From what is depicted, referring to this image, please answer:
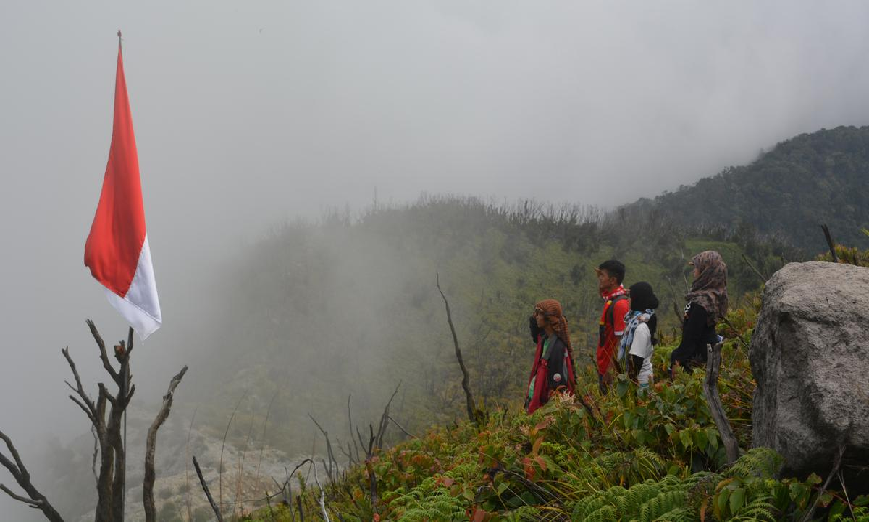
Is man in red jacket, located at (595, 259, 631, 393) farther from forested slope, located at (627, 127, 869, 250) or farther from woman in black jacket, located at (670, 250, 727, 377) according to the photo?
forested slope, located at (627, 127, 869, 250)

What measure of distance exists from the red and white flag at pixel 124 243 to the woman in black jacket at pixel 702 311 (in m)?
4.01

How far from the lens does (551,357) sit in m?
4.71

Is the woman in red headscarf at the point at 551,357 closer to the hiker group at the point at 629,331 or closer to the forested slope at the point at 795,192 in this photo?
the hiker group at the point at 629,331

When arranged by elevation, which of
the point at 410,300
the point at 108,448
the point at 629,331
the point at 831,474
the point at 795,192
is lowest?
the point at 410,300

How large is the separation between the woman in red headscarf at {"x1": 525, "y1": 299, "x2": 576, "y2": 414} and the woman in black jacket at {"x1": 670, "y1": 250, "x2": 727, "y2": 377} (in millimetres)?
849

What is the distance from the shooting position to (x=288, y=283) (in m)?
19.9

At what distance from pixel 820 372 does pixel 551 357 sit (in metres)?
2.78

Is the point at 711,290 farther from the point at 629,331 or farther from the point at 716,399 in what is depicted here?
the point at 716,399

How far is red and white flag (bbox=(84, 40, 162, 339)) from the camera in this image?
156 inches

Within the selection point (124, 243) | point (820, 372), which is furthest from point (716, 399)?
point (124, 243)

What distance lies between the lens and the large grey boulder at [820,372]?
6.31 feet

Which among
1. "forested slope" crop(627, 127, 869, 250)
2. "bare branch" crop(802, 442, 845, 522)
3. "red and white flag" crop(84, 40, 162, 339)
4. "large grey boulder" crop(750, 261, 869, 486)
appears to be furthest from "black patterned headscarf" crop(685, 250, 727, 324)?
"forested slope" crop(627, 127, 869, 250)

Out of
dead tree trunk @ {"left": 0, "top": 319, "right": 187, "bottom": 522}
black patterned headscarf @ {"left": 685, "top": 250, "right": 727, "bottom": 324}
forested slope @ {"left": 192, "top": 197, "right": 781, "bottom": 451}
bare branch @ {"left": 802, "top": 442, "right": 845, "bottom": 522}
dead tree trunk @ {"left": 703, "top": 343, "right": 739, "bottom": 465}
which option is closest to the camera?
bare branch @ {"left": 802, "top": 442, "right": 845, "bottom": 522}

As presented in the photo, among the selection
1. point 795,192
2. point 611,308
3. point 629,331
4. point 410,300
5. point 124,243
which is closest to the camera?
point 124,243
